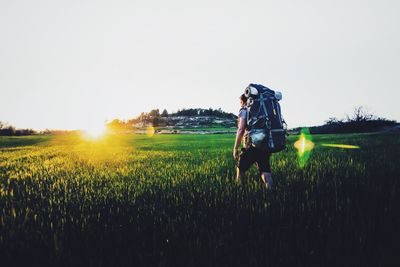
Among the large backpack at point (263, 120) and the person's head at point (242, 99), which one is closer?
the large backpack at point (263, 120)

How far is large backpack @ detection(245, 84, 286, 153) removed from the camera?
4.36 m

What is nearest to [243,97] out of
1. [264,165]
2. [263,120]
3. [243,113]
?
[243,113]

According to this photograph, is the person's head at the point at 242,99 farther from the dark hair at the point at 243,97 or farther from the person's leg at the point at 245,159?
the person's leg at the point at 245,159

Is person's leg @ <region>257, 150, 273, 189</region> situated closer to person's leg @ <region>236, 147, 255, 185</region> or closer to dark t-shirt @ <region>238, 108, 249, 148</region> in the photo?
person's leg @ <region>236, 147, 255, 185</region>

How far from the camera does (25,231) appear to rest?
281cm

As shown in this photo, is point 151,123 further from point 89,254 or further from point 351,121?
point 89,254

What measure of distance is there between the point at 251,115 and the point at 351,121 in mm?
47648

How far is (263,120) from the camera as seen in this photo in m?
4.36

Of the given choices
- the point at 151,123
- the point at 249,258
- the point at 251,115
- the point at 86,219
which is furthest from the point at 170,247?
the point at 151,123

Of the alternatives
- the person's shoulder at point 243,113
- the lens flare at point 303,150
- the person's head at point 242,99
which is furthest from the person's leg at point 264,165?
the lens flare at point 303,150

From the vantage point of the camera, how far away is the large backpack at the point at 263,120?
436 centimetres

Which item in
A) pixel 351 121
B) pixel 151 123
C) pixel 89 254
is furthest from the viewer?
pixel 151 123

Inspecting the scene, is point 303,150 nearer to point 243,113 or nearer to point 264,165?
point 264,165

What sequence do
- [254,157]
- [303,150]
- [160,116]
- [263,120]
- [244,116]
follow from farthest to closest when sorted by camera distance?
[160,116] → [303,150] → [254,157] → [244,116] → [263,120]
